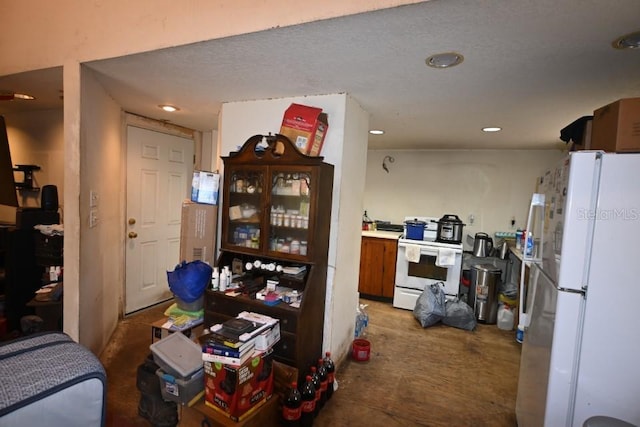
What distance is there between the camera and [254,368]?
66.0 inches

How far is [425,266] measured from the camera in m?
3.91

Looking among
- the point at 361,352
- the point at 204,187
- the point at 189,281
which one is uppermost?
the point at 204,187

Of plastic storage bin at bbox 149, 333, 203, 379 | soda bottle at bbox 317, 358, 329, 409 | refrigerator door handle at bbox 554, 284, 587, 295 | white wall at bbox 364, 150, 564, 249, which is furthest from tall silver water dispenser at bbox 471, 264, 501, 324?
plastic storage bin at bbox 149, 333, 203, 379

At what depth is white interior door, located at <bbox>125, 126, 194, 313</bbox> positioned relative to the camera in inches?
128

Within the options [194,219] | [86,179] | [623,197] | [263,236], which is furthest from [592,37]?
[86,179]

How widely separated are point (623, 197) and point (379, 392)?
1.91 metres

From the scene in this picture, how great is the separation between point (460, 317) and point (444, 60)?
2.83 m

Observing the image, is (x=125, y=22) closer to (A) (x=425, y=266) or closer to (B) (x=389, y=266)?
(B) (x=389, y=266)

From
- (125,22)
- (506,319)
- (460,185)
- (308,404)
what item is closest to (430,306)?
(506,319)

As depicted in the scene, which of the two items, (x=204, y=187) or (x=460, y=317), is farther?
(x=460, y=317)

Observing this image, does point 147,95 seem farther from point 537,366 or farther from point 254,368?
point 537,366

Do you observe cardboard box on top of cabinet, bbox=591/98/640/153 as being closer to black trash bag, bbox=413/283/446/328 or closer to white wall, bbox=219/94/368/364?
white wall, bbox=219/94/368/364

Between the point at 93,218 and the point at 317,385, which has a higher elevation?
the point at 93,218

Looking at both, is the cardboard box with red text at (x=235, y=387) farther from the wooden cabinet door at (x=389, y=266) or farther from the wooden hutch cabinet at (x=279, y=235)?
the wooden cabinet door at (x=389, y=266)
